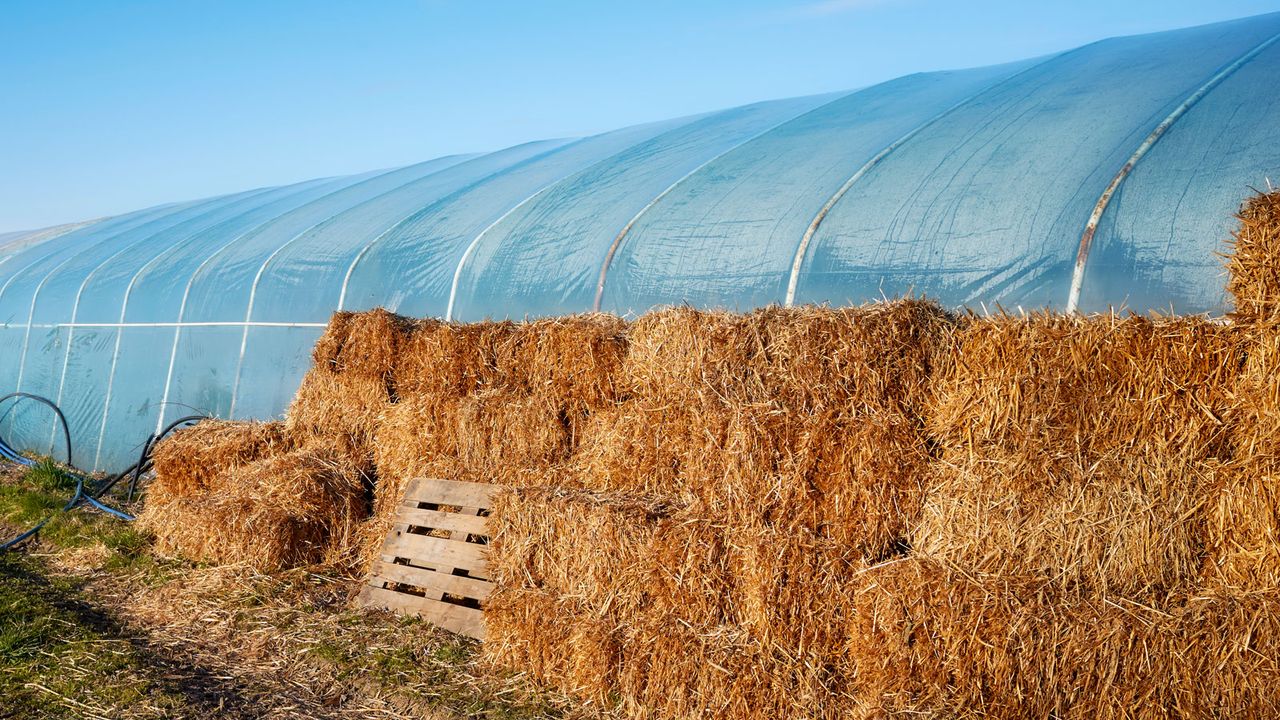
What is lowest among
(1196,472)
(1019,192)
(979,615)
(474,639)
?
(474,639)

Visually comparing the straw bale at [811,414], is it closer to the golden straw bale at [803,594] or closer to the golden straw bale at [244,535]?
the golden straw bale at [803,594]

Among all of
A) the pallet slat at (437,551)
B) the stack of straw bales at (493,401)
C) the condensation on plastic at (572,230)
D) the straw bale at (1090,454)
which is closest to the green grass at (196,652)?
the pallet slat at (437,551)

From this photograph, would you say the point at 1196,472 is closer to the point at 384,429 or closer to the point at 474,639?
the point at 474,639

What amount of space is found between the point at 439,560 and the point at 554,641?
1.63m

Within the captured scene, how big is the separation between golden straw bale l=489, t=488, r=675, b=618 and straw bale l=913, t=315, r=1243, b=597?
151 centimetres

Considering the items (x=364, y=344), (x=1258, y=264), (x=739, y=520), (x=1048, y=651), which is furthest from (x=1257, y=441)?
(x=364, y=344)

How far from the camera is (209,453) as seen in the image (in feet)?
29.0

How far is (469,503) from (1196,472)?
4.55m

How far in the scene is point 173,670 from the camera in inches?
225

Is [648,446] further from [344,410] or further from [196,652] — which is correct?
[344,410]

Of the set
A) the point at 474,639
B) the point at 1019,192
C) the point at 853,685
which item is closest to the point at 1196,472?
the point at 853,685

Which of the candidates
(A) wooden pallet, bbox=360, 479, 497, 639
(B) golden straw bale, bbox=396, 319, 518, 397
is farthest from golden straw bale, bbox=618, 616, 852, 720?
(B) golden straw bale, bbox=396, 319, 518, 397

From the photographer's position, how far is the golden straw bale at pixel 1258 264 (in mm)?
3785

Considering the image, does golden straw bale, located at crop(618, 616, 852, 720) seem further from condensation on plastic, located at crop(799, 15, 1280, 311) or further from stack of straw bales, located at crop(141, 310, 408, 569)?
stack of straw bales, located at crop(141, 310, 408, 569)
